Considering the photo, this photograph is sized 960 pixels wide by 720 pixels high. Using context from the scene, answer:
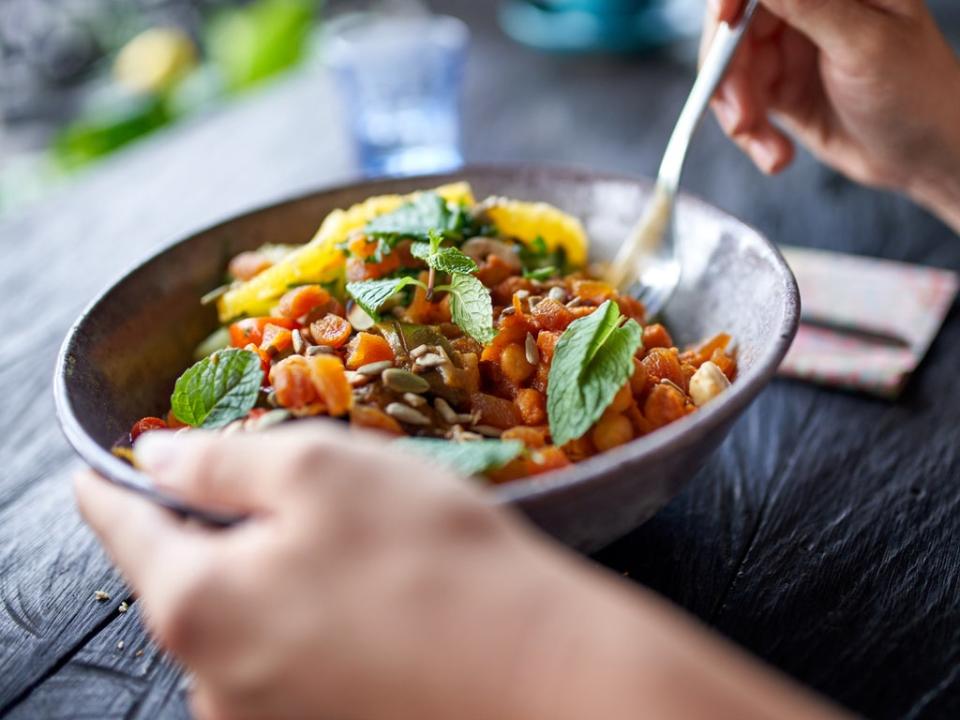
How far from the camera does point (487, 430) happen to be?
1.26 meters

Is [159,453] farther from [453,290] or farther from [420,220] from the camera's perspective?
[420,220]

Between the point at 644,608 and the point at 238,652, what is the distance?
1.20 feet

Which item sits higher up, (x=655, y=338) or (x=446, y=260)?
(x=446, y=260)

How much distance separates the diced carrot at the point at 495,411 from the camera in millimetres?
1294

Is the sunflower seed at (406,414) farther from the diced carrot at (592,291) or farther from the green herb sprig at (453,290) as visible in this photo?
the diced carrot at (592,291)

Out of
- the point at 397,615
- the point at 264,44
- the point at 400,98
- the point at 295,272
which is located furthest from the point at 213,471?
the point at 264,44

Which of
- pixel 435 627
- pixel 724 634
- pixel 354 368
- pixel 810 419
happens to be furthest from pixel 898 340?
pixel 435 627

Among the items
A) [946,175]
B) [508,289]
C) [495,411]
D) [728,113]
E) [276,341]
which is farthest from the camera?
[728,113]

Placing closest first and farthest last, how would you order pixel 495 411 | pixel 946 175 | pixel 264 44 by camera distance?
pixel 495 411 < pixel 946 175 < pixel 264 44

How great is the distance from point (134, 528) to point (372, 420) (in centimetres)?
33

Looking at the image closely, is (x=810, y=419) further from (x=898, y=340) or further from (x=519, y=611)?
(x=519, y=611)

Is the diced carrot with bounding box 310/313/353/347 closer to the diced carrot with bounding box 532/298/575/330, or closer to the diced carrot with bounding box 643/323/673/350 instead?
the diced carrot with bounding box 532/298/575/330

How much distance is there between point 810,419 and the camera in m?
1.67

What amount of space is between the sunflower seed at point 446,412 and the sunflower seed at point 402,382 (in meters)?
0.03
